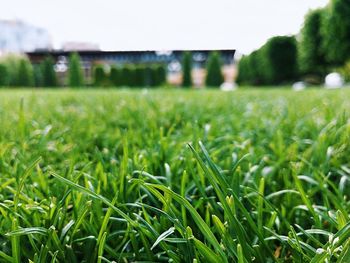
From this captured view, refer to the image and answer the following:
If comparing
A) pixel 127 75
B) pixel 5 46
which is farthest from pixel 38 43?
pixel 127 75

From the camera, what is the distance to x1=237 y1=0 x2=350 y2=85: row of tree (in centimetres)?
2094

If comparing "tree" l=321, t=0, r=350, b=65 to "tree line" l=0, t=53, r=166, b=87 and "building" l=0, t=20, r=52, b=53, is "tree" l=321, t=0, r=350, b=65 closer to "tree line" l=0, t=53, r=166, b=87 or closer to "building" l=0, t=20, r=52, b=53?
"tree line" l=0, t=53, r=166, b=87

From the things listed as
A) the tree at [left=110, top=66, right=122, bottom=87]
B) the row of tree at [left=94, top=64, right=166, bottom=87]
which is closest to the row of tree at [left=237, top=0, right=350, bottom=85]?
the row of tree at [left=94, top=64, right=166, bottom=87]

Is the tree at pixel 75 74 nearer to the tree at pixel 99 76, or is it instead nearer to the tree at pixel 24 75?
the tree at pixel 99 76

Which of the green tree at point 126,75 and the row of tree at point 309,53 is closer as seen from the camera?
the row of tree at point 309,53

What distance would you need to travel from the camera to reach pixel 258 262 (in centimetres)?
50

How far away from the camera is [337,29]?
822 inches

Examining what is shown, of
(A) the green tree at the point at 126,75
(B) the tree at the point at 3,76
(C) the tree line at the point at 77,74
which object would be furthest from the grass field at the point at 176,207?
(A) the green tree at the point at 126,75

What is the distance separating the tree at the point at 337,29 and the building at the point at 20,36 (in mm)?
63927

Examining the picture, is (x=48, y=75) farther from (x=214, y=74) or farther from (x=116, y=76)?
(x=214, y=74)

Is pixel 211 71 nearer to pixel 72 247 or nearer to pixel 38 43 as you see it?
pixel 72 247

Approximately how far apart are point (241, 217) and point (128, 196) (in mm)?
201

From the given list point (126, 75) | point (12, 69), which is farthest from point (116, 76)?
point (12, 69)

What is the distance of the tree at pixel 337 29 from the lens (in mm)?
20234
